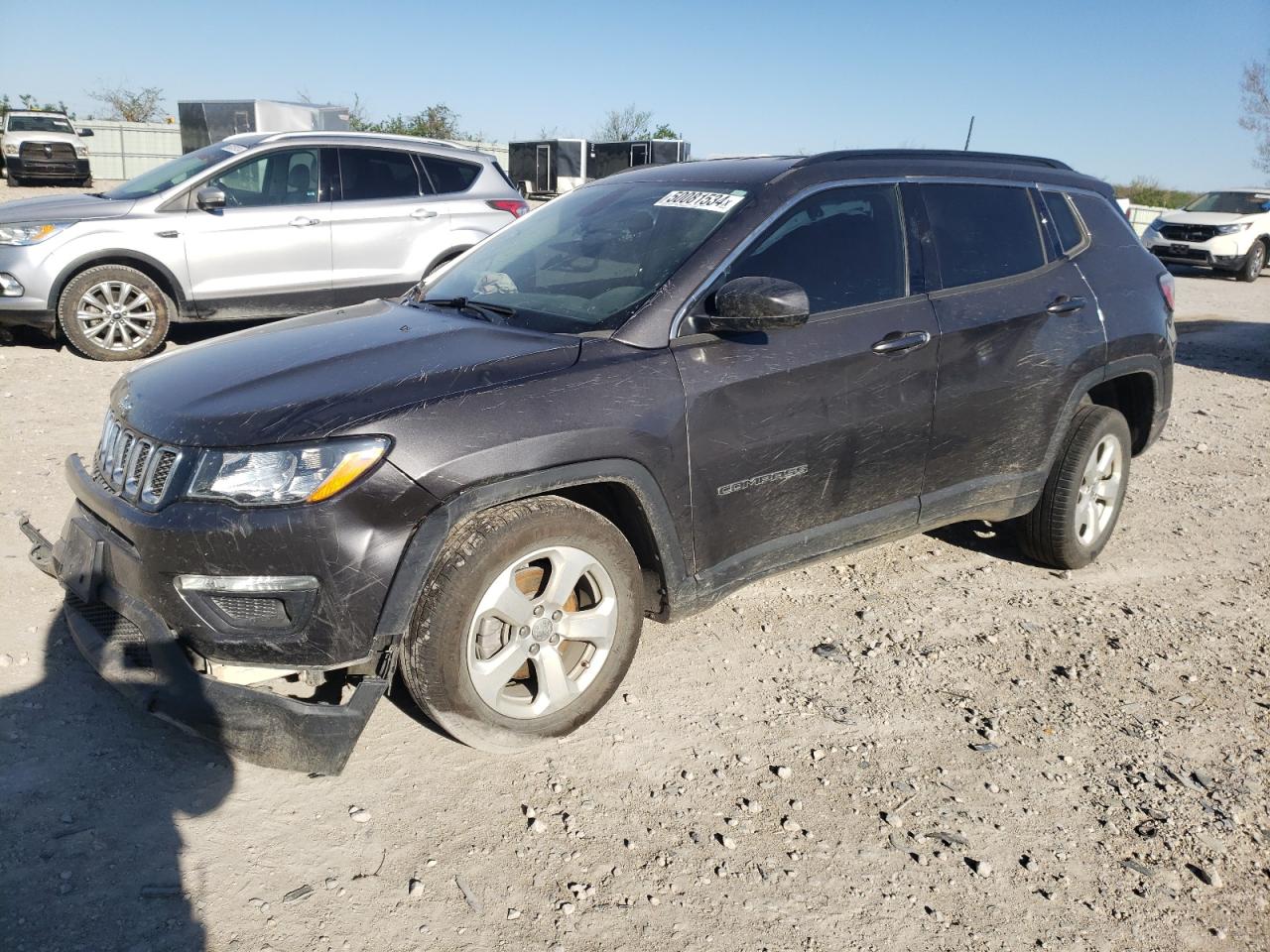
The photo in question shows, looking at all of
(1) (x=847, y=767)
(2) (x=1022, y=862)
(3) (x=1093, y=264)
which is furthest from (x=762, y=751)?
(3) (x=1093, y=264)

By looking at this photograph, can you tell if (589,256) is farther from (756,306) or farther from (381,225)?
(381,225)

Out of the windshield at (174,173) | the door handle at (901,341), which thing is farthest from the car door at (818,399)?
the windshield at (174,173)

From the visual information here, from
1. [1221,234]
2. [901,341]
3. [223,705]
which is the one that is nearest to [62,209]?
[223,705]

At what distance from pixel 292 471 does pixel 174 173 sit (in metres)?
6.73

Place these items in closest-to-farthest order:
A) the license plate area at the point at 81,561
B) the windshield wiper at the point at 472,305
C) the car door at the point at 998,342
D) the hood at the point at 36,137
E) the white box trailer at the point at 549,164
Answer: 1. the license plate area at the point at 81,561
2. the windshield wiper at the point at 472,305
3. the car door at the point at 998,342
4. the hood at the point at 36,137
5. the white box trailer at the point at 549,164

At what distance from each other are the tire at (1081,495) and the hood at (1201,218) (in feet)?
60.2

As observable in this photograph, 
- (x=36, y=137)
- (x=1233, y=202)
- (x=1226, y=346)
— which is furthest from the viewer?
(x=36, y=137)

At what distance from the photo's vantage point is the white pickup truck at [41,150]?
25.3m

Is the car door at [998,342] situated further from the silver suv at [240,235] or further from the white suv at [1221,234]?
the white suv at [1221,234]

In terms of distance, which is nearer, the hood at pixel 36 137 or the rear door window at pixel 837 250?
the rear door window at pixel 837 250

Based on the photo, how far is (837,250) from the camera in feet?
12.0

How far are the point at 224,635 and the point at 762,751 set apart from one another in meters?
1.66

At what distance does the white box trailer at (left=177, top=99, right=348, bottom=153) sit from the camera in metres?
22.1

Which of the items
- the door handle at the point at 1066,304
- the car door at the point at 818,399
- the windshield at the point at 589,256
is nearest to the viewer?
the car door at the point at 818,399
